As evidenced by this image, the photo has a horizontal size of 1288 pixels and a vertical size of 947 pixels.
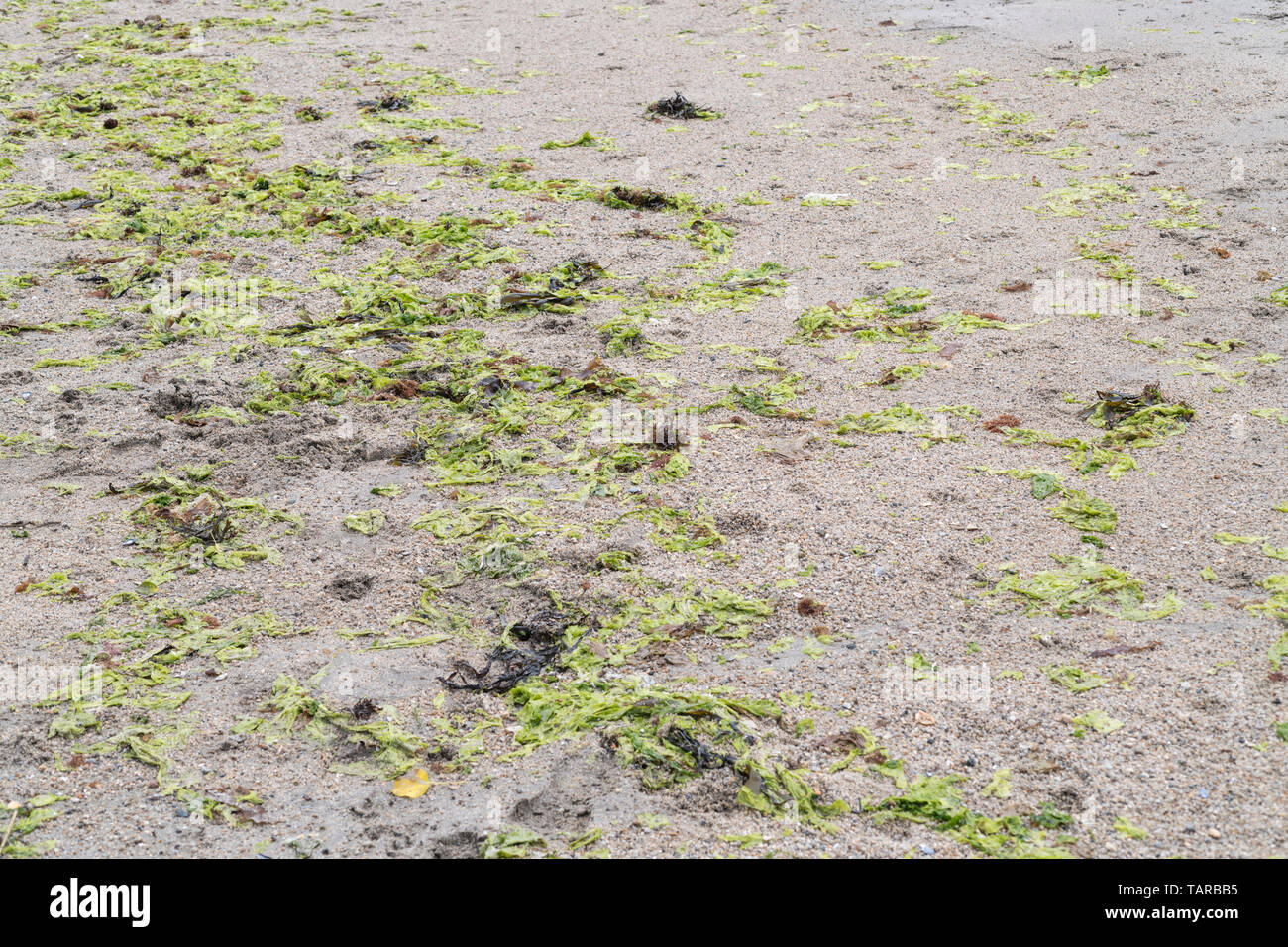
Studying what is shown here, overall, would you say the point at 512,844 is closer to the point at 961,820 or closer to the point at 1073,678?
the point at 961,820

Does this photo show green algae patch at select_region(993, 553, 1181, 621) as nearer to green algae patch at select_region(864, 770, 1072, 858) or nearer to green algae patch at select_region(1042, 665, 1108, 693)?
green algae patch at select_region(1042, 665, 1108, 693)

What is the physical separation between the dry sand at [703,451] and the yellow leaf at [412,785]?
49 millimetres

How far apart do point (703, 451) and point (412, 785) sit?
1775mm

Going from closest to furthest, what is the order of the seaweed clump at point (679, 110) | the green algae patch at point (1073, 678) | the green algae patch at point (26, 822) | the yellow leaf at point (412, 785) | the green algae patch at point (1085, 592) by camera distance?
the green algae patch at point (26, 822) < the yellow leaf at point (412, 785) < the green algae patch at point (1073, 678) < the green algae patch at point (1085, 592) < the seaweed clump at point (679, 110)

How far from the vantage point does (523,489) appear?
3.78 meters

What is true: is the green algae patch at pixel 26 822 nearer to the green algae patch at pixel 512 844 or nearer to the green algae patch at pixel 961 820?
the green algae patch at pixel 512 844

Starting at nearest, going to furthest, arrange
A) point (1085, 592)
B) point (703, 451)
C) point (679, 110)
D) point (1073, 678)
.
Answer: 1. point (1073, 678)
2. point (1085, 592)
3. point (703, 451)
4. point (679, 110)

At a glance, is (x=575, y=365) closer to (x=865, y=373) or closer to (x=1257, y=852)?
(x=865, y=373)

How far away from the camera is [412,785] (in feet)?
8.42

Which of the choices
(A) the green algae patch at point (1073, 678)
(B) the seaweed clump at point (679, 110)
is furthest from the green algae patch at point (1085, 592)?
(B) the seaweed clump at point (679, 110)

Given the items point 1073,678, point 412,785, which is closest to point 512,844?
point 412,785

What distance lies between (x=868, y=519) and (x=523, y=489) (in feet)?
3.82

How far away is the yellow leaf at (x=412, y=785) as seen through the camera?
8.33 feet
